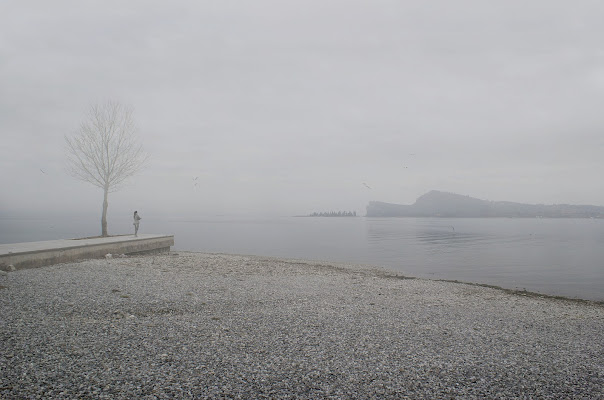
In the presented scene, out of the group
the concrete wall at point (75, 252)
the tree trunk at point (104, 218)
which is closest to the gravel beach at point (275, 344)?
the concrete wall at point (75, 252)

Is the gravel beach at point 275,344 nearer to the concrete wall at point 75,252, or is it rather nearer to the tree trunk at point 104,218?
the concrete wall at point 75,252

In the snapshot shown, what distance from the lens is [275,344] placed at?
6895 mm

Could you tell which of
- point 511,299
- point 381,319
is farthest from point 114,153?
point 511,299

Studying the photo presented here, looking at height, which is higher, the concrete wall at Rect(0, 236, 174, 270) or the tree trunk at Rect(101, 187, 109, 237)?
the tree trunk at Rect(101, 187, 109, 237)

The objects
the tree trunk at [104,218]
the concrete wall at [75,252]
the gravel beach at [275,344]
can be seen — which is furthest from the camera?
the tree trunk at [104,218]

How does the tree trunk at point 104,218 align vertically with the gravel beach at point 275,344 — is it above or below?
above

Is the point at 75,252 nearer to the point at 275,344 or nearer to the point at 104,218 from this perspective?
the point at 104,218

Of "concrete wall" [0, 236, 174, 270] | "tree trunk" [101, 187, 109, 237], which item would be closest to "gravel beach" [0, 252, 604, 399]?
"concrete wall" [0, 236, 174, 270]

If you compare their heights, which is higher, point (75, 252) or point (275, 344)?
point (75, 252)

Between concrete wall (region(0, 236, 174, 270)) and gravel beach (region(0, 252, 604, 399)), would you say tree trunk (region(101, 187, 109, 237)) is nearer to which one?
concrete wall (region(0, 236, 174, 270))

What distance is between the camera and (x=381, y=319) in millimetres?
9156

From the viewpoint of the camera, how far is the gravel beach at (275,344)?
5117 millimetres

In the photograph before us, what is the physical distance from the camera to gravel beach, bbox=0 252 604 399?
201 inches

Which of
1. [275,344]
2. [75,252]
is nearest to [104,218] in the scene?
[75,252]
